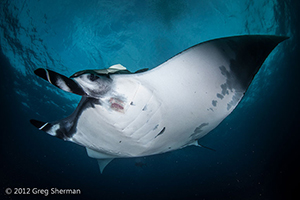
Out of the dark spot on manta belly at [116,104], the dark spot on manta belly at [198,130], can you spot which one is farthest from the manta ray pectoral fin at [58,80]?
the dark spot on manta belly at [198,130]

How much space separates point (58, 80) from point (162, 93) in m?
0.94

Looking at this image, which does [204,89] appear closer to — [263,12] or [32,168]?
[263,12]

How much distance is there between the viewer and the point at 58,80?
0.97m

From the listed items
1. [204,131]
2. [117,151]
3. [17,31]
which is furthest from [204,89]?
[17,31]

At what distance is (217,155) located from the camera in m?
18.7

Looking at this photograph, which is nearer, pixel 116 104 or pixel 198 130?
pixel 116 104

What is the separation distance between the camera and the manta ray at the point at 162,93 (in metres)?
1.31

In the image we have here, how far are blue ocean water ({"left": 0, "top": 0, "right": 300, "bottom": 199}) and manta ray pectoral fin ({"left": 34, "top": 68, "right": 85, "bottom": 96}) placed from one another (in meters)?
5.55

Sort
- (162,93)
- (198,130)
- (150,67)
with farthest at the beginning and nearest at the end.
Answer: (150,67) < (198,130) < (162,93)

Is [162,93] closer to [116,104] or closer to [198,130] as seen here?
[116,104]

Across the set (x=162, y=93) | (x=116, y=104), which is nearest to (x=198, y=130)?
(x=162, y=93)

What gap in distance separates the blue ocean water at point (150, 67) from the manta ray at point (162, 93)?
5.16 meters

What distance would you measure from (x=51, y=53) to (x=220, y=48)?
8.14 metres

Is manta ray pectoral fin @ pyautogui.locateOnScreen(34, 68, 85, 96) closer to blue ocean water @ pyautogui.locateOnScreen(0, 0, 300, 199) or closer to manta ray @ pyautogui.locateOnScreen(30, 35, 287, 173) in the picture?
manta ray @ pyautogui.locateOnScreen(30, 35, 287, 173)
